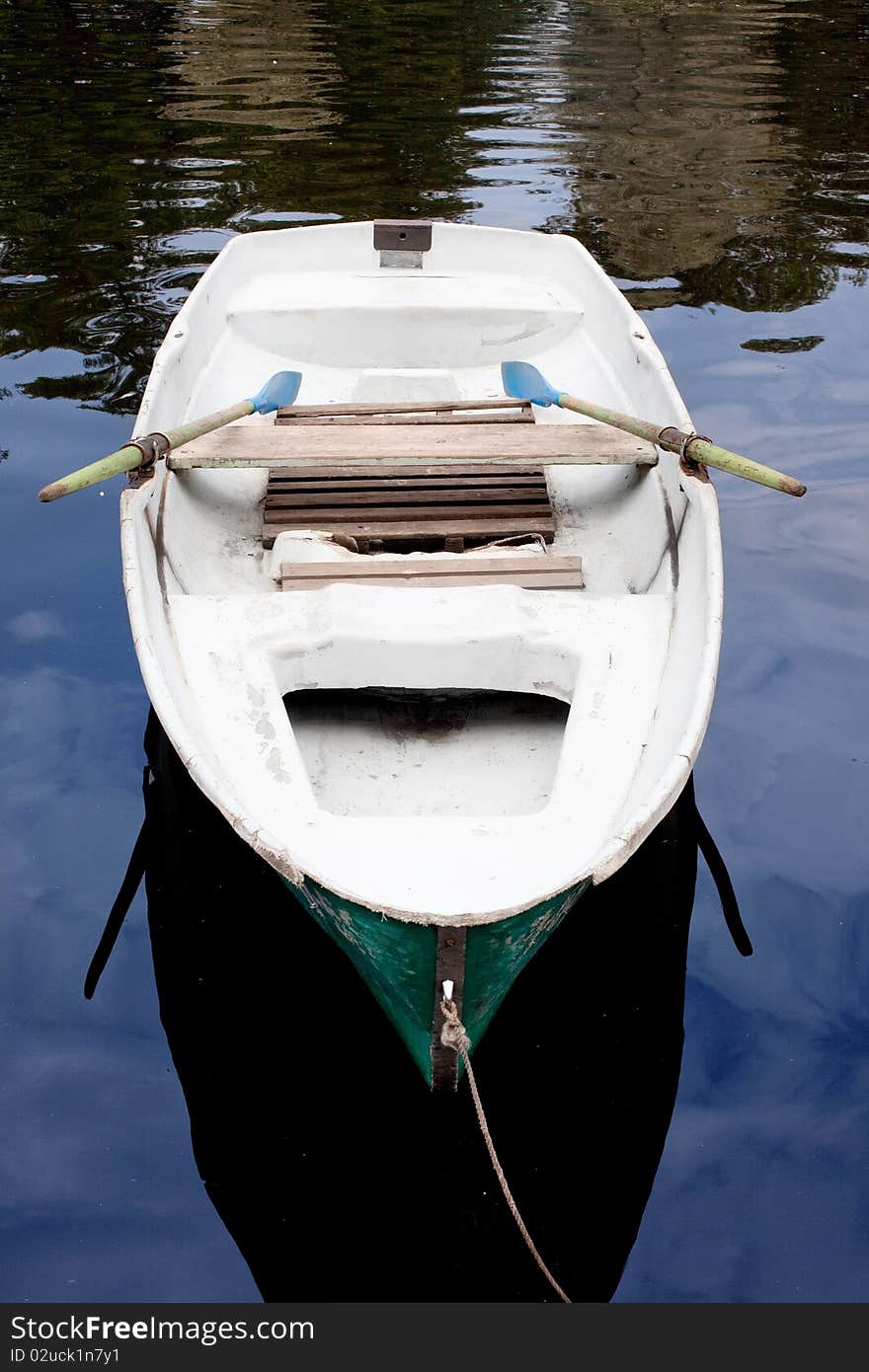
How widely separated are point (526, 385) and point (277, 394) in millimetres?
1121

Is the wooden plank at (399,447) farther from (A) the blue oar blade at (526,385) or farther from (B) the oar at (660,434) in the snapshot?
(A) the blue oar blade at (526,385)

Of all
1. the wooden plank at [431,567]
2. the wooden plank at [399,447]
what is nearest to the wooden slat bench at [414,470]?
the wooden plank at [399,447]

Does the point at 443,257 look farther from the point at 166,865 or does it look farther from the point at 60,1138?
the point at 60,1138

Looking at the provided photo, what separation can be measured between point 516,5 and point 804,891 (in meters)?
19.3

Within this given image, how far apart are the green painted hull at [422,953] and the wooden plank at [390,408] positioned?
2922mm

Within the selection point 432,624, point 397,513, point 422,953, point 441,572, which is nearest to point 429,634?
point 432,624

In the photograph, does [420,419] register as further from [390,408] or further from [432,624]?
[432,624]

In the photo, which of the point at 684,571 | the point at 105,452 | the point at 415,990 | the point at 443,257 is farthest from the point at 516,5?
the point at 415,990

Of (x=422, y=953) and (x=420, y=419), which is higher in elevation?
(x=420, y=419)

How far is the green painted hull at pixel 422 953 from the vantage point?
8.72 feet

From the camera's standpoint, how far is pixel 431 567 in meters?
4.15

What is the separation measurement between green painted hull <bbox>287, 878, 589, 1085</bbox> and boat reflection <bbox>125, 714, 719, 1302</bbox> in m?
0.29

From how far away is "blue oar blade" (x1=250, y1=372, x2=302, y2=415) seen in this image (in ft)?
16.4

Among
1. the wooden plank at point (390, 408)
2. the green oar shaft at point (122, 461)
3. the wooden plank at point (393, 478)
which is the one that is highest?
the green oar shaft at point (122, 461)
